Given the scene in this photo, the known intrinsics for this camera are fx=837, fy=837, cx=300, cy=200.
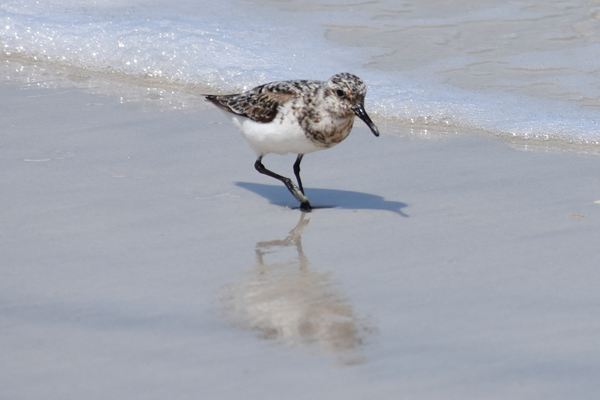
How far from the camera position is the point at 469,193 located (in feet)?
16.4

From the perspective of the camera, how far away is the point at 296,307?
360 centimetres

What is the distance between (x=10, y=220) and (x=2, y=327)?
4.24 ft

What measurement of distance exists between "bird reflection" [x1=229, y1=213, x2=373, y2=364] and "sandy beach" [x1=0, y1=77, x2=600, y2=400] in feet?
0.04

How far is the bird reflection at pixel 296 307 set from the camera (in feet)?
10.8

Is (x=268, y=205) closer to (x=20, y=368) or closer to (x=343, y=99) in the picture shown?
(x=343, y=99)

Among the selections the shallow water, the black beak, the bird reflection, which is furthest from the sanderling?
the shallow water

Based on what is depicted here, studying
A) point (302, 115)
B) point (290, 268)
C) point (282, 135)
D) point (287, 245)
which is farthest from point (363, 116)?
point (290, 268)

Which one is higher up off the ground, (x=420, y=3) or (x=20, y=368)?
(x=420, y=3)

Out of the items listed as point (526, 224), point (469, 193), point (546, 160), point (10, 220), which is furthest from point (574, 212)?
point (10, 220)

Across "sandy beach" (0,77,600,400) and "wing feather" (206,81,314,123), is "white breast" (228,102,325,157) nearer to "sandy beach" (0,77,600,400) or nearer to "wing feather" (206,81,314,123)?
"wing feather" (206,81,314,123)

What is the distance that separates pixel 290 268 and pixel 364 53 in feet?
15.6

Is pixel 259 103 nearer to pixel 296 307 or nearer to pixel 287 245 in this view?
pixel 287 245

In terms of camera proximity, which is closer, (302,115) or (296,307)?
(296,307)

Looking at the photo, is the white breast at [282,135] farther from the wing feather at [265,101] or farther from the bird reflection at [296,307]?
the bird reflection at [296,307]
